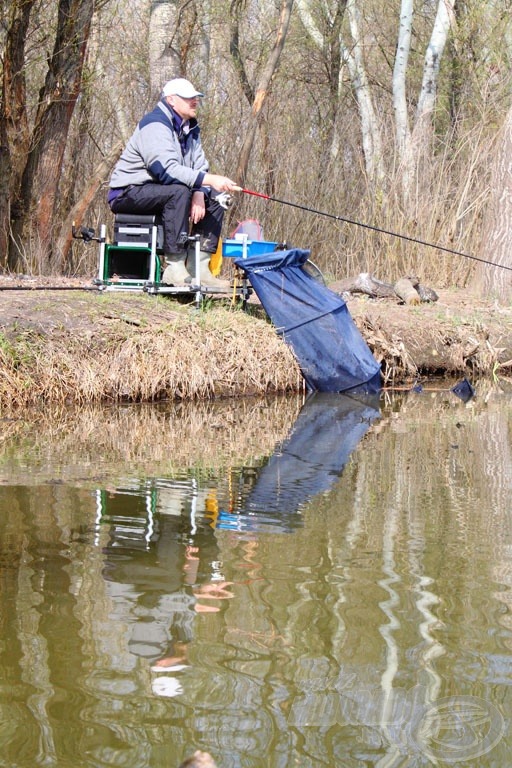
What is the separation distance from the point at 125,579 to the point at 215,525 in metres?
Result: 0.72

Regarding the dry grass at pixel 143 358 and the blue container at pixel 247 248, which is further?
the blue container at pixel 247 248

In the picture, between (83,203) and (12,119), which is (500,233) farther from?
(12,119)

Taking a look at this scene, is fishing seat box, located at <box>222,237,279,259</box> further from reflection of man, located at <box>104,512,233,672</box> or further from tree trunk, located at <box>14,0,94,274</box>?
reflection of man, located at <box>104,512,233,672</box>

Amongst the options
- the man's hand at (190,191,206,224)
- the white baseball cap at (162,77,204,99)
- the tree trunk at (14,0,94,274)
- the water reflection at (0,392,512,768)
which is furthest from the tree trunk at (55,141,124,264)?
the water reflection at (0,392,512,768)

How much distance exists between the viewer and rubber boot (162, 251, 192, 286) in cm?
783

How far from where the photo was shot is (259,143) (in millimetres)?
11906

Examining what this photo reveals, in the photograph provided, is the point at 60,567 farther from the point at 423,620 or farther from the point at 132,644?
the point at 423,620

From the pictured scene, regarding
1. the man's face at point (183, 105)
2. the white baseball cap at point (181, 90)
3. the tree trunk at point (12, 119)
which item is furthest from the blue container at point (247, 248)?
the tree trunk at point (12, 119)

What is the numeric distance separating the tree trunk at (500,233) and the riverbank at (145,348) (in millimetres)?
2551

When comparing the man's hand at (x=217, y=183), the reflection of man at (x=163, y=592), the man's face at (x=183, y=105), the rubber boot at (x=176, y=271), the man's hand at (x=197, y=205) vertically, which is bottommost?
the reflection of man at (x=163, y=592)

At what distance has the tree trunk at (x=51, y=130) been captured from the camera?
9.80 m

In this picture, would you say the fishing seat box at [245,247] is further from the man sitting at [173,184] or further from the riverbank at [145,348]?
the riverbank at [145,348]

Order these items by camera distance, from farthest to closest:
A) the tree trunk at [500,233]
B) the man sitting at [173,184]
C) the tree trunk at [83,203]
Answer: the tree trunk at [500,233]
the tree trunk at [83,203]
the man sitting at [173,184]

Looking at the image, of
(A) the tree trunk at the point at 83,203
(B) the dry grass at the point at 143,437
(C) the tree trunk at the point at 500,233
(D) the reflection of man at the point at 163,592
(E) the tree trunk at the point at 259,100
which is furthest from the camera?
(E) the tree trunk at the point at 259,100
